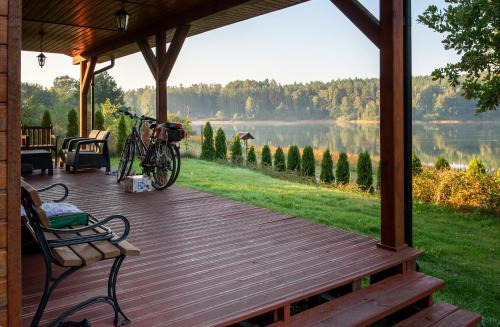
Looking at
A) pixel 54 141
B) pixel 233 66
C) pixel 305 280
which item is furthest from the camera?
pixel 233 66

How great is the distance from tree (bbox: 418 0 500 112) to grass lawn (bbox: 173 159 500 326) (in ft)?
5.92

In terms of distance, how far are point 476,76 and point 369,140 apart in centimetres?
919

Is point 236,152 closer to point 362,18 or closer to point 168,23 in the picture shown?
point 168,23

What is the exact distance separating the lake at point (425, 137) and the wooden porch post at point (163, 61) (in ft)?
14.7

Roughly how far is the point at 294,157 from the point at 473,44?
6584mm

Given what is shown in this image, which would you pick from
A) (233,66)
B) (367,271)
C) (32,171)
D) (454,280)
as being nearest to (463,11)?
(454,280)

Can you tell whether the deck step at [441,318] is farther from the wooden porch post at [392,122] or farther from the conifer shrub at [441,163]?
the conifer shrub at [441,163]

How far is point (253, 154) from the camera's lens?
1335 centimetres

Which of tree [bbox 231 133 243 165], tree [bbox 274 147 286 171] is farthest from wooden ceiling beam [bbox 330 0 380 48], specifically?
A: tree [bbox 231 133 243 165]

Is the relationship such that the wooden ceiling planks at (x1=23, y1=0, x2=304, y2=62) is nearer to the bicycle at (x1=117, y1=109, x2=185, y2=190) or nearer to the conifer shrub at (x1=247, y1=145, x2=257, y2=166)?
the bicycle at (x1=117, y1=109, x2=185, y2=190)

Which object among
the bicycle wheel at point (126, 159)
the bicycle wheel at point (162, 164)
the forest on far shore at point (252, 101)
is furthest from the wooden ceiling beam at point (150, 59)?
the forest on far shore at point (252, 101)

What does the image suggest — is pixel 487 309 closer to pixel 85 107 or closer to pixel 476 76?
pixel 476 76

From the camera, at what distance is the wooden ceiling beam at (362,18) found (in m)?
3.32

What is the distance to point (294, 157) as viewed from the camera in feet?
40.3
